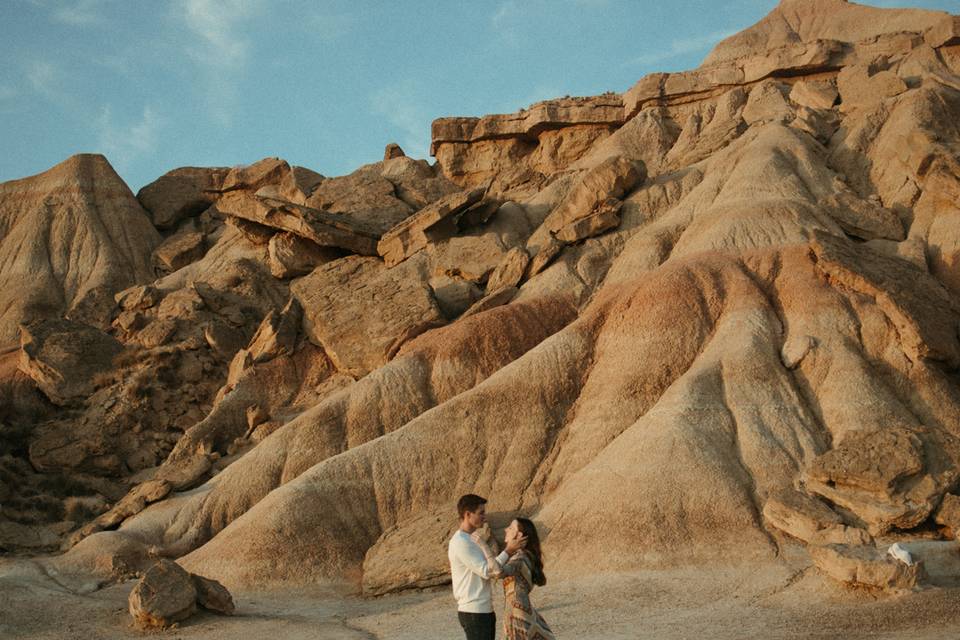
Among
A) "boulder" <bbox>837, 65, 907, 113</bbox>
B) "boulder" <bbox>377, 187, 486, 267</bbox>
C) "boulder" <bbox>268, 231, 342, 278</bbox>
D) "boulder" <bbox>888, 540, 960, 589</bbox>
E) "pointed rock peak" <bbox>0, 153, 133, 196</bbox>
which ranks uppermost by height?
"pointed rock peak" <bbox>0, 153, 133, 196</bbox>

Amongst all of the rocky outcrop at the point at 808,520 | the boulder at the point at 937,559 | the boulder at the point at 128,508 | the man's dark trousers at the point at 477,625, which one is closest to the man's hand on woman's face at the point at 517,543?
the man's dark trousers at the point at 477,625

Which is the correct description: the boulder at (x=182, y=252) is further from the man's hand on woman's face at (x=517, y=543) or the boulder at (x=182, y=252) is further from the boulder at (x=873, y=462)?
the man's hand on woman's face at (x=517, y=543)

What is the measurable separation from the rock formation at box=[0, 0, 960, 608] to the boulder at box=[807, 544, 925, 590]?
1.6 inches

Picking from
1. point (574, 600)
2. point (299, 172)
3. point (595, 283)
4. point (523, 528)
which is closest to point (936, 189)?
point (595, 283)

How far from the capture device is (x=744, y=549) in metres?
20.6

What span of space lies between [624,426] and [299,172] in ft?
93.0

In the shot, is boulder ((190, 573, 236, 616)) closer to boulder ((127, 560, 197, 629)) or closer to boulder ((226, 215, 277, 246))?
boulder ((127, 560, 197, 629))

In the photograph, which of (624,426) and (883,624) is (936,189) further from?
(883,624)

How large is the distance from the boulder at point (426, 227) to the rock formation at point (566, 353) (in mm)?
129

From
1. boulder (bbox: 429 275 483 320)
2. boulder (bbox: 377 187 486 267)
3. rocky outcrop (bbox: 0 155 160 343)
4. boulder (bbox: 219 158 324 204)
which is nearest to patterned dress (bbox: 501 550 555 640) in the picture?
boulder (bbox: 429 275 483 320)

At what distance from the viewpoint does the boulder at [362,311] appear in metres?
33.9

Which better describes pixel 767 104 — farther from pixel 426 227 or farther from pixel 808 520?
pixel 808 520

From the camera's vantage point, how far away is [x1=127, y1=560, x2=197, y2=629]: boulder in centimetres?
1951

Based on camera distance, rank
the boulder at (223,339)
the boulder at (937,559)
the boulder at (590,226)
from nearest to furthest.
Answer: the boulder at (937,559) < the boulder at (590,226) < the boulder at (223,339)
